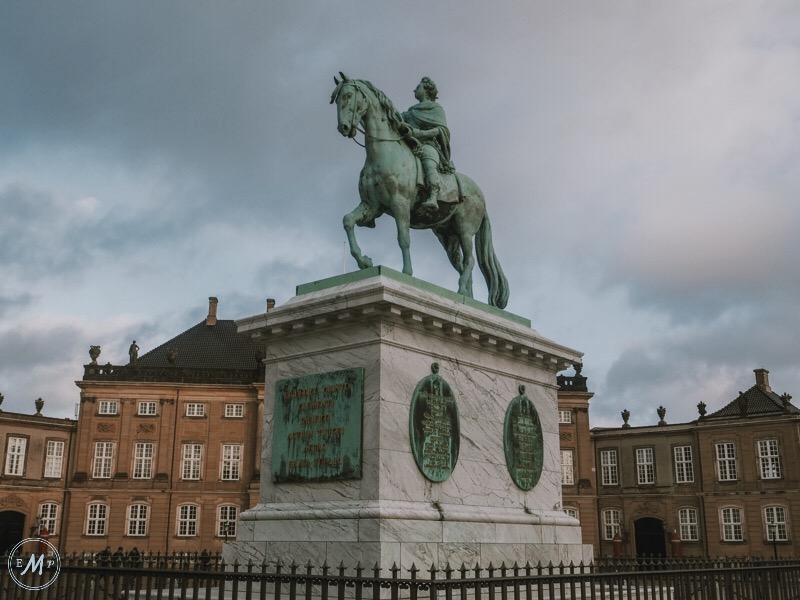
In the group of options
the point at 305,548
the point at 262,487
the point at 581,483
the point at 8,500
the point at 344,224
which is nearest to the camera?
the point at 305,548

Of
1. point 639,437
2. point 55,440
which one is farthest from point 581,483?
point 55,440

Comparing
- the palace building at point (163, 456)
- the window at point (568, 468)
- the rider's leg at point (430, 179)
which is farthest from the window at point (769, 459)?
the rider's leg at point (430, 179)

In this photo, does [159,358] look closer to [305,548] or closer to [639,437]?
[639,437]

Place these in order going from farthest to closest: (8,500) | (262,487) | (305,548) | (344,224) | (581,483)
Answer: (581,483) < (8,500) < (344,224) < (262,487) < (305,548)

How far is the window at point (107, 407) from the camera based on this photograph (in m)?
50.9

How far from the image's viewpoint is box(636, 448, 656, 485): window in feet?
174

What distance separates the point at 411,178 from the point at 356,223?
90 cm

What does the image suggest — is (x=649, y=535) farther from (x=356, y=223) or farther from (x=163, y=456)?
(x=356, y=223)

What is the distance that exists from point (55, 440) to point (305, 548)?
47.1 m

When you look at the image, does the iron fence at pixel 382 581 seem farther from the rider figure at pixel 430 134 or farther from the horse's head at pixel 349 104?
the horse's head at pixel 349 104

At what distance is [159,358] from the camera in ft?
179

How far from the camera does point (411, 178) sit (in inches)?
419

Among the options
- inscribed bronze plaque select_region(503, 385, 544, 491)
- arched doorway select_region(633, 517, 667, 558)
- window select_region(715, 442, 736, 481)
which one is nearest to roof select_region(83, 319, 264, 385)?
arched doorway select_region(633, 517, 667, 558)

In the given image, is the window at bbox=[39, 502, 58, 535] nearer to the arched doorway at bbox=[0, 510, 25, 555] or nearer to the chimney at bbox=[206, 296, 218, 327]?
the arched doorway at bbox=[0, 510, 25, 555]
